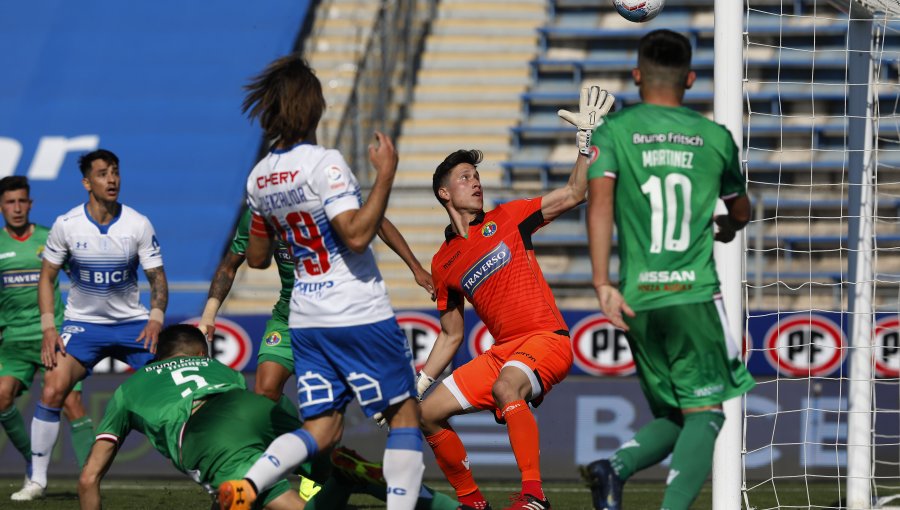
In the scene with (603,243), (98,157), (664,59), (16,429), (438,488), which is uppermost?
(664,59)

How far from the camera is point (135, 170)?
1762 centimetres

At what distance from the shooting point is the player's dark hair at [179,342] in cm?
645

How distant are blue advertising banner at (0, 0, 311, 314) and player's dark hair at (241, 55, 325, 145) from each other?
1049cm

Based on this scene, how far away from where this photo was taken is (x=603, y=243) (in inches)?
206

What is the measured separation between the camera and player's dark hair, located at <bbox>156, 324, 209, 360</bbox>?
6453mm

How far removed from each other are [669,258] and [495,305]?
205 centimetres

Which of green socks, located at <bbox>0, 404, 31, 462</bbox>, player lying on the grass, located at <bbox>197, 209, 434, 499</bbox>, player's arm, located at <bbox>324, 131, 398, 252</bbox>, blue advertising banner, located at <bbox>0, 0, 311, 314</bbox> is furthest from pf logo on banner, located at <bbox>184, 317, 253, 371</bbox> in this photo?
player's arm, located at <bbox>324, 131, 398, 252</bbox>

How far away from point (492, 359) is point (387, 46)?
10.9 meters

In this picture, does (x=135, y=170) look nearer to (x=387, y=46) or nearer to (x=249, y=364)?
(x=387, y=46)

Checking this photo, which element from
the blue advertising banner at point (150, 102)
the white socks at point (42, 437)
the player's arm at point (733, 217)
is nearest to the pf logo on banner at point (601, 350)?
the white socks at point (42, 437)

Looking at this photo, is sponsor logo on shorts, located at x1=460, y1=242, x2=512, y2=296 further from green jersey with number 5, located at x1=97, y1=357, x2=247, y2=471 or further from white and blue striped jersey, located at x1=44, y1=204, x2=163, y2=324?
white and blue striped jersey, located at x1=44, y1=204, x2=163, y2=324

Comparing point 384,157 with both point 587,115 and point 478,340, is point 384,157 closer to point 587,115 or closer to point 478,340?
point 587,115

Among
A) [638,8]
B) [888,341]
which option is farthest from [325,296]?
[888,341]

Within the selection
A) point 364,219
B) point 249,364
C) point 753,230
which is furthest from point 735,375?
point 753,230
